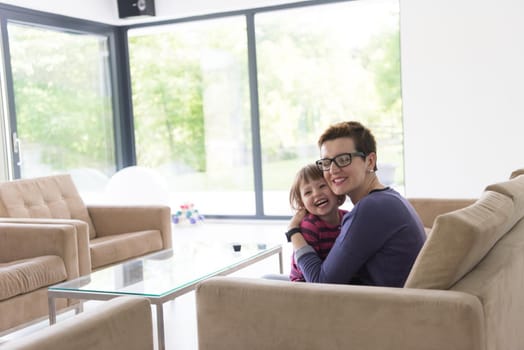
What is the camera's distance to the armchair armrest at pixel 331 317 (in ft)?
5.42

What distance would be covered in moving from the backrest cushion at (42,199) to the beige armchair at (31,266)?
44 centimetres

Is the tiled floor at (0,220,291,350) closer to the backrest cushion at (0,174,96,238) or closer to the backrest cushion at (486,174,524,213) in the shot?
the backrest cushion at (0,174,96,238)

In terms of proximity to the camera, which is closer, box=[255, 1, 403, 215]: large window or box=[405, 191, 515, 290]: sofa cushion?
box=[405, 191, 515, 290]: sofa cushion

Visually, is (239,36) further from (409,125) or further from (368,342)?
(368,342)

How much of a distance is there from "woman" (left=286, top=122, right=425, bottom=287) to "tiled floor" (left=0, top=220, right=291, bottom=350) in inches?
55.2

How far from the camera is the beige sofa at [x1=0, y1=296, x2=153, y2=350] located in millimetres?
1354

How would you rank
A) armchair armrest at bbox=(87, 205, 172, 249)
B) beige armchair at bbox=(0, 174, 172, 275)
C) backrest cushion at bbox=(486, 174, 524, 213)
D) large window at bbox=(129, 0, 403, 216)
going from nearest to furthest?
backrest cushion at bbox=(486, 174, 524, 213) → beige armchair at bbox=(0, 174, 172, 275) → armchair armrest at bbox=(87, 205, 172, 249) → large window at bbox=(129, 0, 403, 216)

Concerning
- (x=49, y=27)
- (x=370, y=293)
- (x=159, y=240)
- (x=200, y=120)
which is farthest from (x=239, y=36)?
(x=370, y=293)

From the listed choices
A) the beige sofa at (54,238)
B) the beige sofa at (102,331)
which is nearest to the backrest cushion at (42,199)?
the beige sofa at (54,238)

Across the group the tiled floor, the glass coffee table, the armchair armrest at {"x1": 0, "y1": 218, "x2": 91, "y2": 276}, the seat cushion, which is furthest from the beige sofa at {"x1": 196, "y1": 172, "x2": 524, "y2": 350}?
the seat cushion

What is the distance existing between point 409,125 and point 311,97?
1230 millimetres

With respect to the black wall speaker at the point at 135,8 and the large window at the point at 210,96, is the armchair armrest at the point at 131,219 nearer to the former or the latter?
the large window at the point at 210,96

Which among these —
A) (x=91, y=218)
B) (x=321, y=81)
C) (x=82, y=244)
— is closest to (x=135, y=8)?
(x=321, y=81)

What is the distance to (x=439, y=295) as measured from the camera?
66.6 inches
